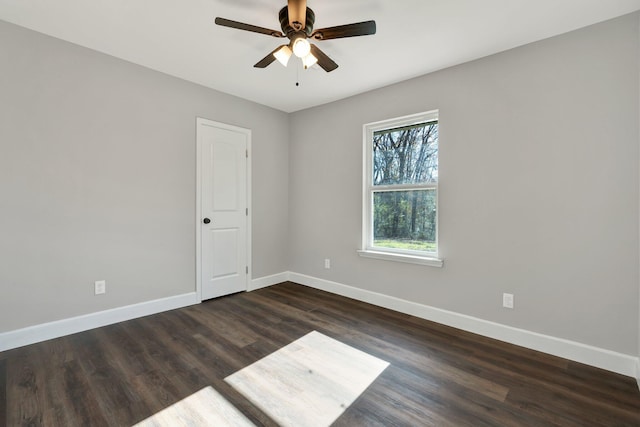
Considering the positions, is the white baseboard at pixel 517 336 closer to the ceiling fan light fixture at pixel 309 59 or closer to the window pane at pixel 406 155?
the window pane at pixel 406 155

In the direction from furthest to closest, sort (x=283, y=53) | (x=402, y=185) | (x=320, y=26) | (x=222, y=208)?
1. (x=222, y=208)
2. (x=402, y=185)
3. (x=320, y=26)
4. (x=283, y=53)

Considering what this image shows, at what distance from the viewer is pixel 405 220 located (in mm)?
3285

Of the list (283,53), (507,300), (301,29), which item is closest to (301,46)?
(301,29)

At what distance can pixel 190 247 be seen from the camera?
11.1ft

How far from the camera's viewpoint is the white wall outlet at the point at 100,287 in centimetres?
274

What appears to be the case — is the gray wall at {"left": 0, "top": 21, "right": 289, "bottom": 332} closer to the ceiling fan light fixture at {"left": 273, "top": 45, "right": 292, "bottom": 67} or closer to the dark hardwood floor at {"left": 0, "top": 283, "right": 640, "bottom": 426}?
the dark hardwood floor at {"left": 0, "top": 283, "right": 640, "bottom": 426}

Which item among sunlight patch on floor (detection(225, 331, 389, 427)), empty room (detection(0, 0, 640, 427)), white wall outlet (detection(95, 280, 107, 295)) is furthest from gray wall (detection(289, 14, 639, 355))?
white wall outlet (detection(95, 280, 107, 295))

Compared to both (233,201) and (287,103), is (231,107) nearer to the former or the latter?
(287,103)

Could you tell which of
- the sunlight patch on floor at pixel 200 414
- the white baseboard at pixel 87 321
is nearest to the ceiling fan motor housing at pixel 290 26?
the sunlight patch on floor at pixel 200 414

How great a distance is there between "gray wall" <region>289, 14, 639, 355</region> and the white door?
191 cm

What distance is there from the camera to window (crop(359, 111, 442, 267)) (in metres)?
3.08

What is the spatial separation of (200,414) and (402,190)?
2.73 m

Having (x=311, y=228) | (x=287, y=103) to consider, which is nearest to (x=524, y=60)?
(x=287, y=103)

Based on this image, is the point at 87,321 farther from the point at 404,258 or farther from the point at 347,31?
the point at 347,31
